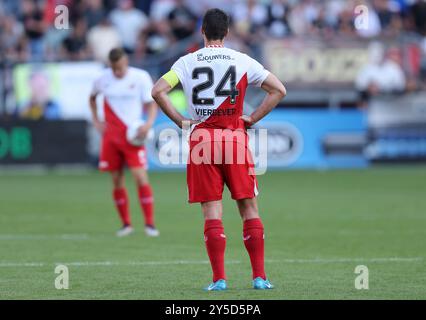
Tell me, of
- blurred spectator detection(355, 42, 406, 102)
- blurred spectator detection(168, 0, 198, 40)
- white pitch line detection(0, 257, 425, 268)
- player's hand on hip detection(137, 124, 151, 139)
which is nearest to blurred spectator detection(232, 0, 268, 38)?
blurred spectator detection(168, 0, 198, 40)

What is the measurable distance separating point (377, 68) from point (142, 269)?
715 inches

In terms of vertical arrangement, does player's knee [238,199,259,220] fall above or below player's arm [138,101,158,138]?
below

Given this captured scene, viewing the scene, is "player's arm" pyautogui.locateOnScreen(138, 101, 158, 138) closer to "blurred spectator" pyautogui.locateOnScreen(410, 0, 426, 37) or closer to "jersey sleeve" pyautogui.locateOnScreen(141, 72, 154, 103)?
"jersey sleeve" pyautogui.locateOnScreen(141, 72, 154, 103)

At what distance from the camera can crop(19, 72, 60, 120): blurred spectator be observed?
2655 cm

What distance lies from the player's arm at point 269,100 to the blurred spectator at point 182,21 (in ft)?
64.1

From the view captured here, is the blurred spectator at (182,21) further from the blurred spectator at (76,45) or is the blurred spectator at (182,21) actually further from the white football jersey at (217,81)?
the white football jersey at (217,81)

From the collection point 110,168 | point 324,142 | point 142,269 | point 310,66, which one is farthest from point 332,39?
point 142,269

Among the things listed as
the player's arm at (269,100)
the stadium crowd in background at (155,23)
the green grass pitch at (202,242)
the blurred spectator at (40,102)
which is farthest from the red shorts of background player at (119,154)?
the stadium crowd in background at (155,23)

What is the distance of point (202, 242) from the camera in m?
13.9

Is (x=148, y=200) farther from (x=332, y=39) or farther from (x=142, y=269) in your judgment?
(x=332, y=39)

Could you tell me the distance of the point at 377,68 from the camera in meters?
28.5

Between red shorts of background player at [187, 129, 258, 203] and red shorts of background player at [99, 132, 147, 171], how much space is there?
5708mm

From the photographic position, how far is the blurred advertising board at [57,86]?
2670cm

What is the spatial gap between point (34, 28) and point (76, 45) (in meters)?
1.18
